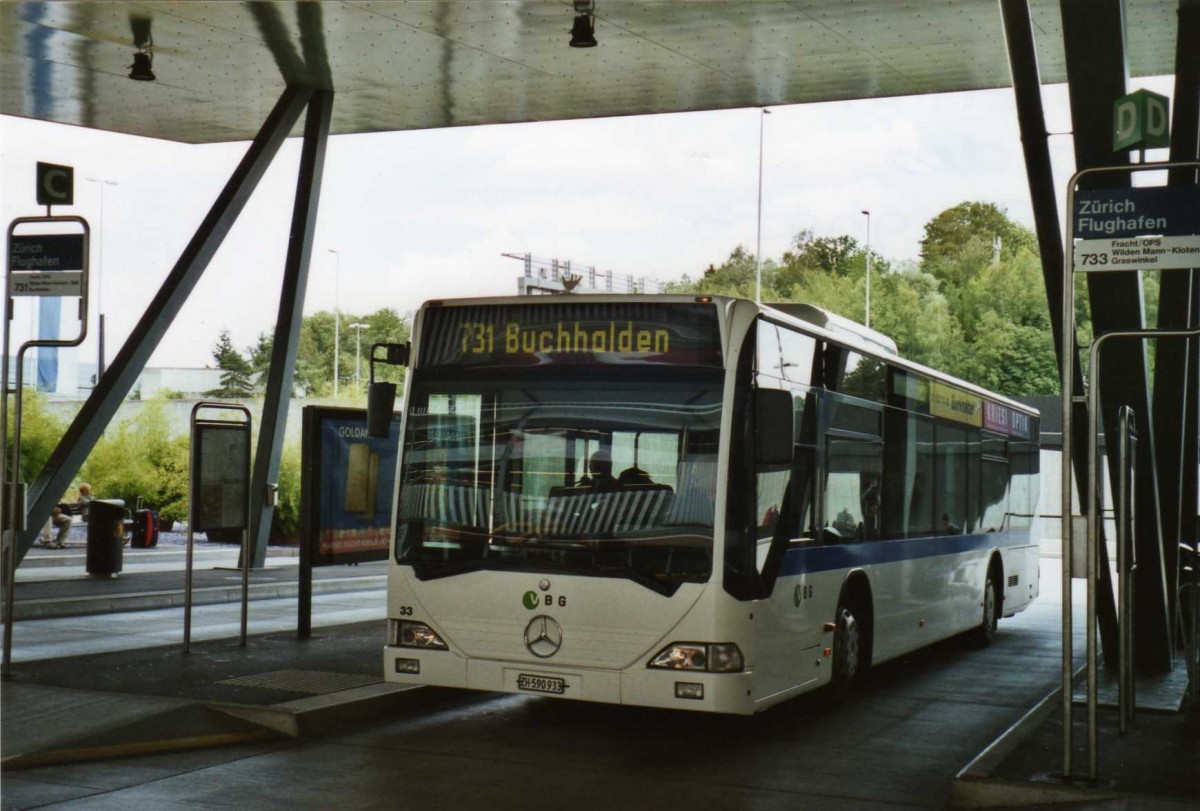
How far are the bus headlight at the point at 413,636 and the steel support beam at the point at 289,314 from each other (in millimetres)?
10771

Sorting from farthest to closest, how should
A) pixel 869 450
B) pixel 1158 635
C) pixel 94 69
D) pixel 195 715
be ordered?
pixel 94 69, pixel 1158 635, pixel 869 450, pixel 195 715

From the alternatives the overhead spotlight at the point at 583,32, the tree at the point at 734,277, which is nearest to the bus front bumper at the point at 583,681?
the overhead spotlight at the point at 583,32

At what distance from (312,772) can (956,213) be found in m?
85.4

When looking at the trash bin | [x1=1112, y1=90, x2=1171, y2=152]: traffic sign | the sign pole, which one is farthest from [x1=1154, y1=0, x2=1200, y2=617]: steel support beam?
the trash bin

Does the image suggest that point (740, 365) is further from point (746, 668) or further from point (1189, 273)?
point (1189, 273)

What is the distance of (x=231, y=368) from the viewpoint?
3676 inches

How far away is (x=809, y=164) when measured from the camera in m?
93.4

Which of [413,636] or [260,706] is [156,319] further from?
[413,636]

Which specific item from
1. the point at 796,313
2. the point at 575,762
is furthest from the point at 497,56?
the point at 575,762

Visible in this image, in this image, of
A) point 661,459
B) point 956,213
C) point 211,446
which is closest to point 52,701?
point 211,446

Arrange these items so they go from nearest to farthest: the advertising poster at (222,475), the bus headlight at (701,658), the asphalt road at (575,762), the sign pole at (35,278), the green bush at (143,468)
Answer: the asphalt road at (575,762)
the bus headlight at (701,658)
the sign pole at (35,278)
the advertising poster at (222,475)
the green bush at (143,468)

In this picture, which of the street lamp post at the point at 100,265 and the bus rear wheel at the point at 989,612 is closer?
the bus rear wheel at the point at 989,612

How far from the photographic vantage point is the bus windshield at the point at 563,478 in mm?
8703

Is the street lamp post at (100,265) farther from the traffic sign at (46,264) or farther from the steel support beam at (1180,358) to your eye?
the steel support beam at (1180,358)
